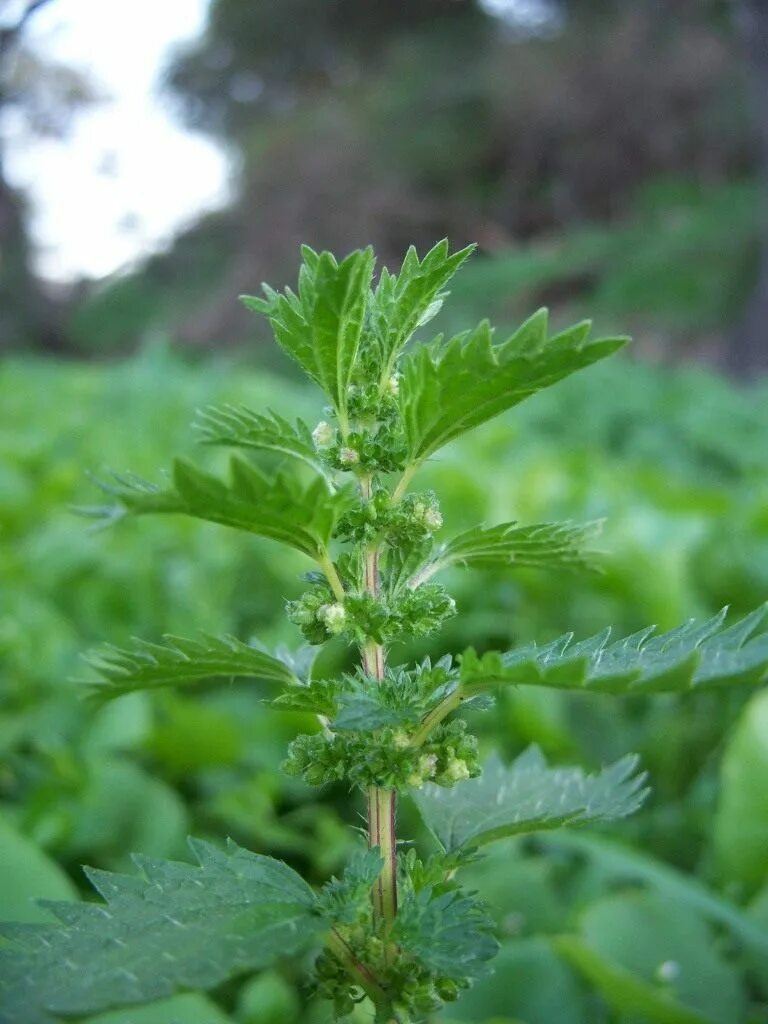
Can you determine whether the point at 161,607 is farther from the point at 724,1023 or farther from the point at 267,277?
the point at 267,277

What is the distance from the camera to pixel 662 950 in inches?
45.8

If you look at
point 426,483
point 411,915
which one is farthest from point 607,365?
point 411,915

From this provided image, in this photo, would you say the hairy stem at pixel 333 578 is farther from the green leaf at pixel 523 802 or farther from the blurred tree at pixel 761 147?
the blurred tree at pixel 761 147

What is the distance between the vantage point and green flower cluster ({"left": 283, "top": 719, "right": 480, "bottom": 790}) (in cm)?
55

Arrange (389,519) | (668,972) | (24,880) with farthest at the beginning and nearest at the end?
(668,972)
(24,880)
(389,519)

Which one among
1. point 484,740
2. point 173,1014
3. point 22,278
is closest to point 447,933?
point 173,1014

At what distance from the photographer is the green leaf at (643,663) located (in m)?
0.44

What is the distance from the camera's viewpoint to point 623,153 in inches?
520

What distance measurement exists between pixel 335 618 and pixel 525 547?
0.44 ft

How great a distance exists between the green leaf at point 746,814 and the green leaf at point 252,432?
1002mm

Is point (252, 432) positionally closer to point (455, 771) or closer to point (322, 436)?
point (322, 436)

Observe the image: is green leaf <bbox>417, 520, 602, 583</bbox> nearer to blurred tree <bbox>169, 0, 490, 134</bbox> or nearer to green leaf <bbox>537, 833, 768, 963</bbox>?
green leaf <bbox>537, 833, 768, 963</bbox>

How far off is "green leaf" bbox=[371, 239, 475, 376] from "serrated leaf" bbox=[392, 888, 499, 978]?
1.00 ft

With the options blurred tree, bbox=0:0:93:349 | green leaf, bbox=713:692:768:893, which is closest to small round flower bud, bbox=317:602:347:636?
green leaf, bbox=713:692:768:893
